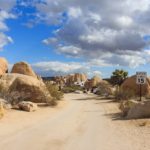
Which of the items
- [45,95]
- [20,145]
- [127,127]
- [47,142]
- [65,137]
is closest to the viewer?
[20,145]

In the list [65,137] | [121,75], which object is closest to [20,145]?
[65,137]

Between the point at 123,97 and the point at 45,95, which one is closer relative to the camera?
the point at 45,95

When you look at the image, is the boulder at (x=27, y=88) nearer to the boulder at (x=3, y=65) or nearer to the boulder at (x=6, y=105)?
the boulder at (x=6, y=105)

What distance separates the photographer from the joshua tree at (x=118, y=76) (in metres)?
78.1

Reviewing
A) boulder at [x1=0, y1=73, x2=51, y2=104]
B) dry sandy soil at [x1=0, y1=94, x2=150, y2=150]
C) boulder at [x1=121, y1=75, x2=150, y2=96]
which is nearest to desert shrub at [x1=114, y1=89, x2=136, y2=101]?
boulder at [x1=121, y1=75, x2=150, y2=96]

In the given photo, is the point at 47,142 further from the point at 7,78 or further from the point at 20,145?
the point at 7,78

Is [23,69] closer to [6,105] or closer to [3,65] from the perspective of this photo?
[3,65]

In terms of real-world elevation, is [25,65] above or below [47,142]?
above

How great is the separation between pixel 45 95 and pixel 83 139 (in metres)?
18.0

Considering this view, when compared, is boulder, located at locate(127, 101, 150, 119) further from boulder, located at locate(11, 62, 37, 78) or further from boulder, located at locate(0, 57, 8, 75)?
boulder, located at locate(11, 62, 37, 78)

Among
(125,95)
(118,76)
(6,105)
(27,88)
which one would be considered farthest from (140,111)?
(118,76)

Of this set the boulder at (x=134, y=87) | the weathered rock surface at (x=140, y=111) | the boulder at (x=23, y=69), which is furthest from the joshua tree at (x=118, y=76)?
the weathered rock surface at (x=140, y=111)

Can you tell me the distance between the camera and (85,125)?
754 inches

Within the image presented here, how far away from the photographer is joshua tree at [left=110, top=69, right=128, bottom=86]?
256ft
